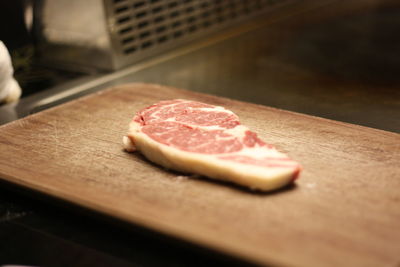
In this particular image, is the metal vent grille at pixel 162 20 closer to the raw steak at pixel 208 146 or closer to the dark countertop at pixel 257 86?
the dark countertop at pixel 257 86

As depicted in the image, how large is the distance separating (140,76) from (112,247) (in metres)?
1.31

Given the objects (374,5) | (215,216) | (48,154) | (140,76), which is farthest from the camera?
(374,5)

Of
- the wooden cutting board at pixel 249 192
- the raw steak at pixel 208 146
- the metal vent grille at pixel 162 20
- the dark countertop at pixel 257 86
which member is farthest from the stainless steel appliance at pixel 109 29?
the raw steak at pixel 208 146

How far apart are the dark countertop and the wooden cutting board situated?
0.17ft

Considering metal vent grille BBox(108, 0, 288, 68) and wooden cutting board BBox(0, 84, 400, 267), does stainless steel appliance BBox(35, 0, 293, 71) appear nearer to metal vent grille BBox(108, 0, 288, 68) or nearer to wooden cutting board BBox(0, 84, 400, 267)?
metal vent grille BBox(108, 0, 288, 68)

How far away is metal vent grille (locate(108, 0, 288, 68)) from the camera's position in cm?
227

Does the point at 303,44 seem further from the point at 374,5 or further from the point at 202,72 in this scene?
the point at 374,5

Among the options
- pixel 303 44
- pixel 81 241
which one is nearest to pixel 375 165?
pixel 81 241

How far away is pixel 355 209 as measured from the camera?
44.5 inches

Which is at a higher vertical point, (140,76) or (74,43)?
(74,43)

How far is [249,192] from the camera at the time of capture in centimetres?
122

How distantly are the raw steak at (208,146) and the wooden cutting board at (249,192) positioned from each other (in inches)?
1.5

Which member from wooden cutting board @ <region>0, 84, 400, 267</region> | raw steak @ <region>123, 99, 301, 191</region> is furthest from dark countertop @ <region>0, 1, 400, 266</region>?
raw steak @ <region>123, 99, 301, 191</region>

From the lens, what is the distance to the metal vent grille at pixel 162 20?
2.27m
